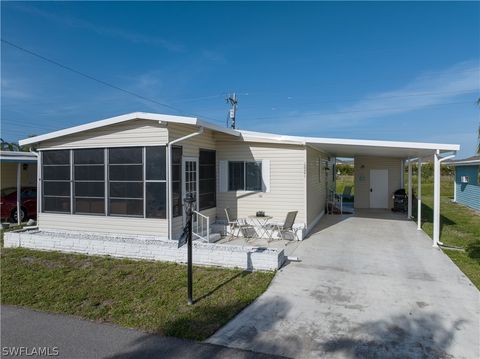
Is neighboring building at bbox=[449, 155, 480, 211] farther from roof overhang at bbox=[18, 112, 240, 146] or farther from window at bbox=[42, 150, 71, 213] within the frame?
window at bbox=[42, 150, 71, 213]

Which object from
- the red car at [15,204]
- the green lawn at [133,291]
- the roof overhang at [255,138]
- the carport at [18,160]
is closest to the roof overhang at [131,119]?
the roof overhang at [255,138]

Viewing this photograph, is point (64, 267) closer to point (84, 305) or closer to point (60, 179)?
point (84, 305)

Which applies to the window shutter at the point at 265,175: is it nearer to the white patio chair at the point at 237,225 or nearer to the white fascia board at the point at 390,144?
the white patio chair at the point at 237,225

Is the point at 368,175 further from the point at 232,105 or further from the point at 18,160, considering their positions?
the point at 18,160

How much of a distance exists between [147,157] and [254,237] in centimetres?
380

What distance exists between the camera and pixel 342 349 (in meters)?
3.81

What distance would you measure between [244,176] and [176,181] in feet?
8.85

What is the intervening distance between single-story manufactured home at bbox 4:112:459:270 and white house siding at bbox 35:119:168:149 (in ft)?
0.08

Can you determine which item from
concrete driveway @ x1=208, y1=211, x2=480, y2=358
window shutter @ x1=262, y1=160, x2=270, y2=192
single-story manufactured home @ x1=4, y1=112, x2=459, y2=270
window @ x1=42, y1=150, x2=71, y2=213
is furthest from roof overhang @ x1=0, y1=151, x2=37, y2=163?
concrete driveway @ x1=208, y1=211, x2=480, y2=358

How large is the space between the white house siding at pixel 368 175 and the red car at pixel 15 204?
1447 centimetres

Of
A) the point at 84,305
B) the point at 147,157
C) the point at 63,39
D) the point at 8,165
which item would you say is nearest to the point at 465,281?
the point at 84,305

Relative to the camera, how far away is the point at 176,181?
830 cm

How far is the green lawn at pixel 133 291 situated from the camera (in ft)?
15.0

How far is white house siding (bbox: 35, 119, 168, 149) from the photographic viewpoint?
811 cm
